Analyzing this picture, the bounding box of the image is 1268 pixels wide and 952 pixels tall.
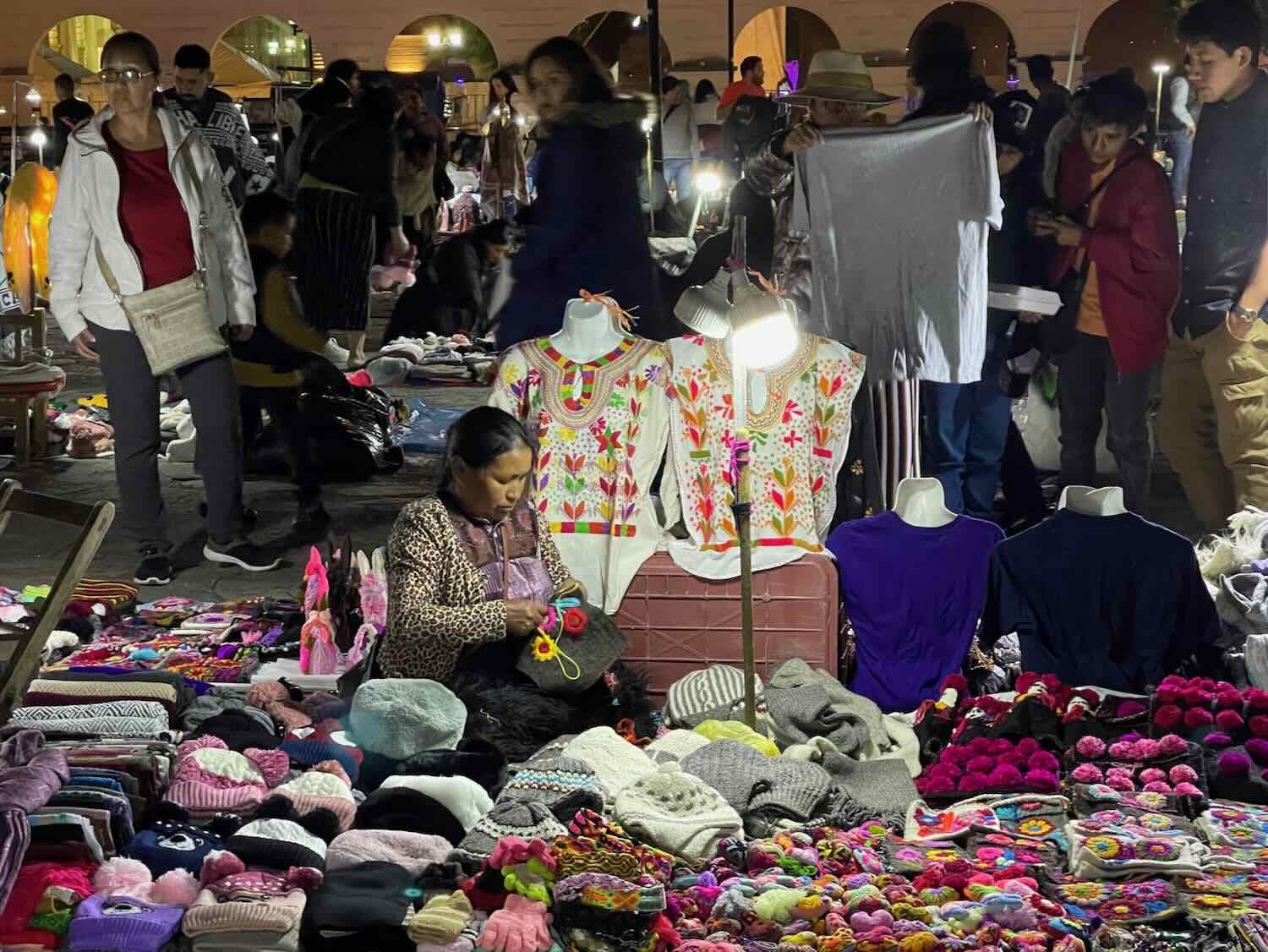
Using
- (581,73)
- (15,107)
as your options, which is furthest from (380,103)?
(15,107)

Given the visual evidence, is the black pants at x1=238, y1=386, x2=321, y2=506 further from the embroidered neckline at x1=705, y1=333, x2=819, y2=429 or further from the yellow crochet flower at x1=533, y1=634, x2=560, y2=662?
the yellow crochet flower at x1=533, y1=634, x2=560, y2=662

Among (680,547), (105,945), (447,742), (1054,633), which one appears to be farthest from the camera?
(680,547)

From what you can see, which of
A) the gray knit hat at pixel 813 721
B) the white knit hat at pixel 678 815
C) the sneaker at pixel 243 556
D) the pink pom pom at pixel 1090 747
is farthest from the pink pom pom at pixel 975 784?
the sneaker at pixel 243 556

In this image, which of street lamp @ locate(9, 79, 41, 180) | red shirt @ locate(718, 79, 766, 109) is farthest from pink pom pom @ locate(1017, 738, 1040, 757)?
street lamp @ locate(9, 79, 41, 180)

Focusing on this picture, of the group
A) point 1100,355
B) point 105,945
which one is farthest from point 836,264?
point 105,945

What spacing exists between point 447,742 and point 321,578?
43.8 inches

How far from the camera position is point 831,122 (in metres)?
6.23

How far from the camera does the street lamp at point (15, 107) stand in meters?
8.44

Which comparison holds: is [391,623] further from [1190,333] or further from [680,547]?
[1190,333]

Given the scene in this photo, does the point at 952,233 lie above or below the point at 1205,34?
below

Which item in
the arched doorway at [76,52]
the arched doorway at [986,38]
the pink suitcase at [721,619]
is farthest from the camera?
the arched doorway at [76,52]

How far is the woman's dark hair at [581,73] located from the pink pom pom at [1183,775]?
324 centimetres

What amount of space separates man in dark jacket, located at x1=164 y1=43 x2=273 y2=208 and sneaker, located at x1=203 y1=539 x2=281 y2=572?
4.41 feet

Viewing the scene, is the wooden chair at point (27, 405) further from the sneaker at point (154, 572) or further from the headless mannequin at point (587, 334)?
the headless mannequin at point (587, 334)
